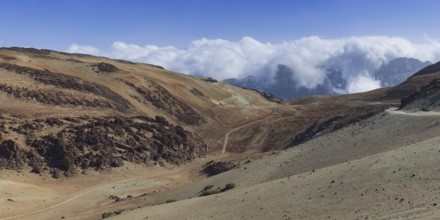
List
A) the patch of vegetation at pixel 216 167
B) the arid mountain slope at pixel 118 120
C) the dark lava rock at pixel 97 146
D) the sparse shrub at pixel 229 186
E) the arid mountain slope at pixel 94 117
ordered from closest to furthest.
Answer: the sparse shrub at pixel 229 186
the patch of vegetation at pixel 216 167
the dark lava rock at pixel 97 146
the arid mountain slope at pixel 94 117
the arid mountain slope at pixel 118 120

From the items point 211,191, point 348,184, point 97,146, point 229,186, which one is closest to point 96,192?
point 97,146

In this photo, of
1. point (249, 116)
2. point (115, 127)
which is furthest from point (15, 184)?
point (249, 116)

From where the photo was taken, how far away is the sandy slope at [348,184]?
20.6 m

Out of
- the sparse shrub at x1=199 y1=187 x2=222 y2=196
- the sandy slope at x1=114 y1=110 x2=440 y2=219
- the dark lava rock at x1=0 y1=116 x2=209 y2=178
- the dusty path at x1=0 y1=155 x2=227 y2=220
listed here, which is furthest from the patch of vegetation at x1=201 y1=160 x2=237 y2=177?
the sparse shrub at x1=199 y1=187 x2=222 y2=196

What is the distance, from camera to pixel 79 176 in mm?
52219

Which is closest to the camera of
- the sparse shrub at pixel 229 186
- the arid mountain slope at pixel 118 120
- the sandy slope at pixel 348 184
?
the sandy slope at pixel 348 184

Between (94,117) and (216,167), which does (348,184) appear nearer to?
(216,167)

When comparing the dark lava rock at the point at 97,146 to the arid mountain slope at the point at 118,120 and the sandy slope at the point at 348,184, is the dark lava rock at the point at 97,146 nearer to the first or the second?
the arid mountain slope at the point at 118,120

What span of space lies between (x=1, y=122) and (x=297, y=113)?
200 feet

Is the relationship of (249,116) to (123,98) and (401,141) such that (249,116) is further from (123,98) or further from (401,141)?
(401,141)

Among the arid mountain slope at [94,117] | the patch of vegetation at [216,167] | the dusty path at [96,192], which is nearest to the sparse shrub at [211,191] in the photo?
the dusty path at [96,192]

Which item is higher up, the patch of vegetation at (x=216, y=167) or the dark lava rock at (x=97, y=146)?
the dark lava rock at (x=97, y=146)

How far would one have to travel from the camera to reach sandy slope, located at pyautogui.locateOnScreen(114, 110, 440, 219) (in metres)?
20.6

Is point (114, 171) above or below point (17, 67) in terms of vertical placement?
below
